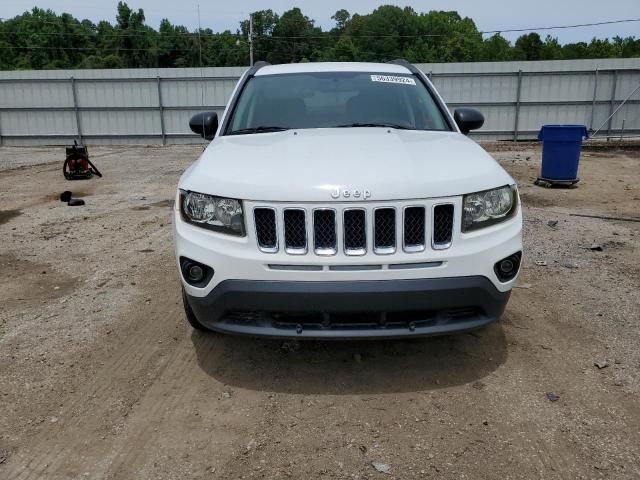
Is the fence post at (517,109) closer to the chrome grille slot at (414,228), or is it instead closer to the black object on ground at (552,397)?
the black object on ground at (552,397)

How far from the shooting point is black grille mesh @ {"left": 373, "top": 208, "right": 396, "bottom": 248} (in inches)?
109

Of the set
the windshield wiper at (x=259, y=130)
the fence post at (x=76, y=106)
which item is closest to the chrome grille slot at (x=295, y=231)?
the windshield wiper at (x=259, y=130)

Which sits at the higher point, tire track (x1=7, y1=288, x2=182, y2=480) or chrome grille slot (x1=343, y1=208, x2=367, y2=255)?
chrome grille slot (x1=343, y1=208, x2=367, y2=255)

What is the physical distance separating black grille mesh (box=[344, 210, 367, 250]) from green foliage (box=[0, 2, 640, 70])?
71.2m

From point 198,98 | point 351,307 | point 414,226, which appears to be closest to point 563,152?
point 414,226

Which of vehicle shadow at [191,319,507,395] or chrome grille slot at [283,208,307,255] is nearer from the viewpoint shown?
chrome grille slot at [283,208,307,255]

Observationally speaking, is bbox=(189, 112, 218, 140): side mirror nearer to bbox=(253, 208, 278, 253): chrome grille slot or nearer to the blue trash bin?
bbox=(253, 208, 278, 253): chrome grille slot

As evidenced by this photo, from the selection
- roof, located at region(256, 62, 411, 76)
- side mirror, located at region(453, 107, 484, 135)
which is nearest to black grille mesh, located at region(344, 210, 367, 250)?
side mirror, located at region(453, 107, 484, 135)

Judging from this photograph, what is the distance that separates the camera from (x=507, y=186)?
3031mm

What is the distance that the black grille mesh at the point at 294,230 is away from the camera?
2760mm

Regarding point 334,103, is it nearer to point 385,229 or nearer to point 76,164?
point 385,229

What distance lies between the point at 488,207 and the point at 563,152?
772cm

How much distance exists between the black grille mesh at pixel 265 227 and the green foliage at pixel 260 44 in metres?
71.1

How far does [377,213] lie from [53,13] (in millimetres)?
95788
